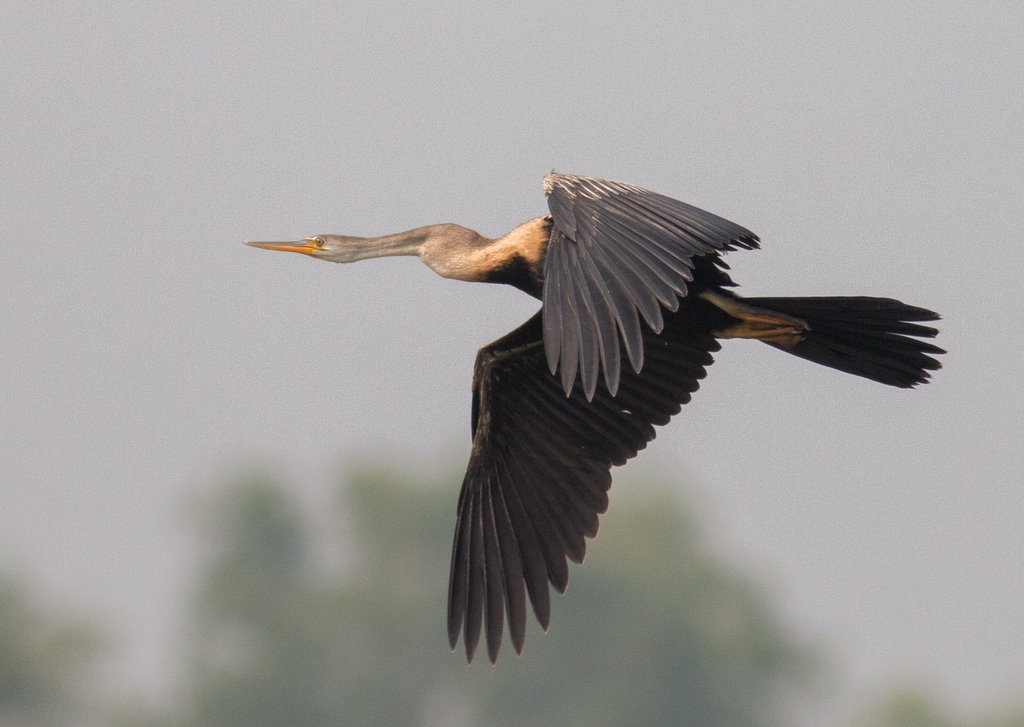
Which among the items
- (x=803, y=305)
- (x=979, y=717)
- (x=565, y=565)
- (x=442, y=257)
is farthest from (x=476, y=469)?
(x=979, y=717)

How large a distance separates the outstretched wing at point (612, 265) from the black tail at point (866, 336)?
40.6 inches

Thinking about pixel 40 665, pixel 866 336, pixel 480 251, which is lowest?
pixel 40 665

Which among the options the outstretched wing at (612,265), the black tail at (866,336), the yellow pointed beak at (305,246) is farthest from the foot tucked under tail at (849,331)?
the yellow pointed beak at (305,246)

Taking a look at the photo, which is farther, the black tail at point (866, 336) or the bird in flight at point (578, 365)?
the black tail at point (866, 336)

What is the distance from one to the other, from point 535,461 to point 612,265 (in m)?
2.42

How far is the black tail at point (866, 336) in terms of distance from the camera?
7.33 m

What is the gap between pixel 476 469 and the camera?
8328 millimetres

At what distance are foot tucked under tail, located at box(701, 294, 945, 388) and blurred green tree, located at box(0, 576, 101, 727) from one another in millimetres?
33292

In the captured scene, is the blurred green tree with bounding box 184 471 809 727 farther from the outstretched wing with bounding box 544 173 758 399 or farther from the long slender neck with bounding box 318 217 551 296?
the outstretched wing with bounding box 544 173 758 399

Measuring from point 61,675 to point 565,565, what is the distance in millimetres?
34275

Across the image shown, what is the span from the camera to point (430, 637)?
134 ft

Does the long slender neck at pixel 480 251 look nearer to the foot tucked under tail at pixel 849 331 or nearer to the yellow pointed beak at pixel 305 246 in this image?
the yellow pointed beak at pixel 305 246

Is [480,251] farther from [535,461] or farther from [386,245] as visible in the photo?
[535,461]

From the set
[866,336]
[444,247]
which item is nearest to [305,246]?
[444,247]
